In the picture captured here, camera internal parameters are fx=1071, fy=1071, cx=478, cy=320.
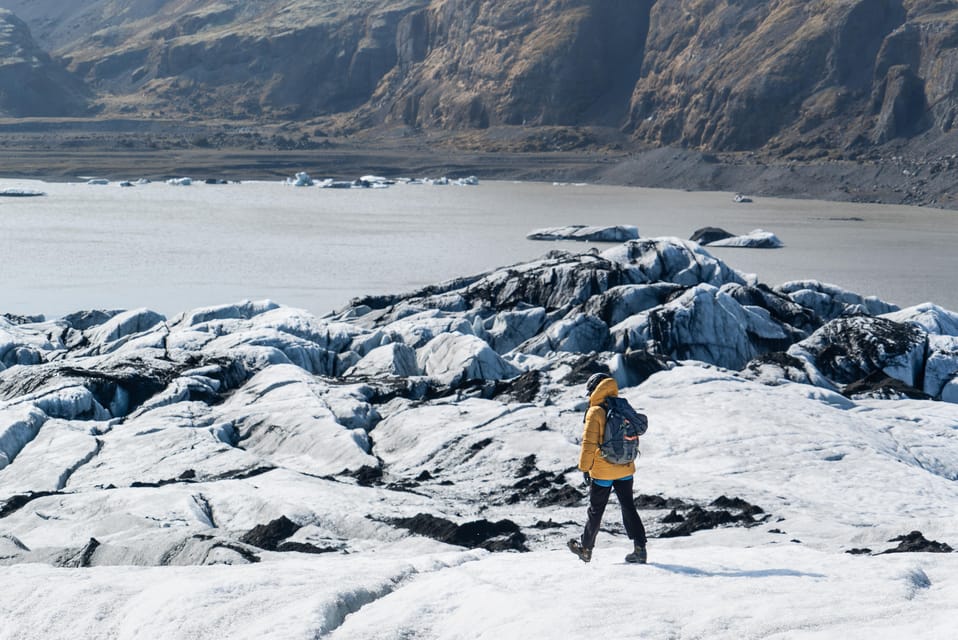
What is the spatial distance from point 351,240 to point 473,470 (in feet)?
161

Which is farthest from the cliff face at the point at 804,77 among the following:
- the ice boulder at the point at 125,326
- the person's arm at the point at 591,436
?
the person's arm at the point at 591,436

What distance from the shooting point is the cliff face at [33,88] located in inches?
6905

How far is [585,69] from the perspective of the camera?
15062 cm

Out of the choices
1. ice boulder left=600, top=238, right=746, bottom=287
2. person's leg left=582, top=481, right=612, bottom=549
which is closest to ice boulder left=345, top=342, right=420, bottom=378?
ice boulder left=600, top=238, right=746, bottom=287

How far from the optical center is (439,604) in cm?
811

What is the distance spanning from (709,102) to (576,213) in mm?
55845

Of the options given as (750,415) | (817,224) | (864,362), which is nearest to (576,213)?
(817,224)

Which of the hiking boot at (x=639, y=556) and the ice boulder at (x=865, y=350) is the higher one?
the hiking boot at (x=639, y=556)

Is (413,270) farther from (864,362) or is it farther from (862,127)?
(862,127)

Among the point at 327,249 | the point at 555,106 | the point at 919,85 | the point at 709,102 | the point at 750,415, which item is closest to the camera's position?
the point at 750,415

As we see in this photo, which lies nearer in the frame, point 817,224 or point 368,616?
point 368,616

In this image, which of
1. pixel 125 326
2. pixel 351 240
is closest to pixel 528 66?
pixel 351 240

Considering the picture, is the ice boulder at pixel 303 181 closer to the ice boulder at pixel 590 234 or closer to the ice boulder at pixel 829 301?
the ice boulder at pixel 590 234

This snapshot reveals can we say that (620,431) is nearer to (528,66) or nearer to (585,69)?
(528,66)
